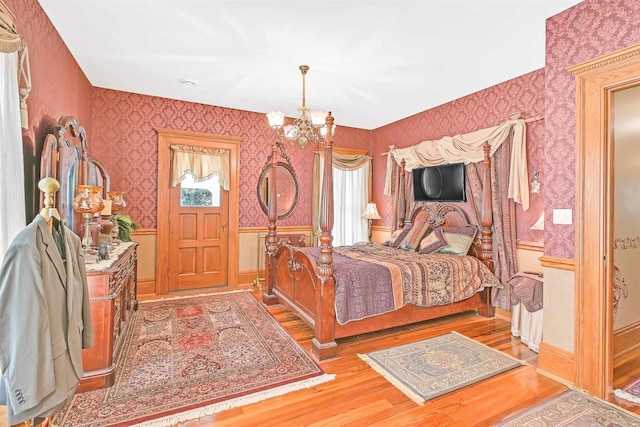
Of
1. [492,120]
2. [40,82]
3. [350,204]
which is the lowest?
[350,204]

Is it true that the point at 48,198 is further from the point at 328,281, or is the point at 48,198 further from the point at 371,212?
the point at 371,212

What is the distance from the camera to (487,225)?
3.78 meters

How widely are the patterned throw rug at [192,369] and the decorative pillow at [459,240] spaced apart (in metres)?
2.20

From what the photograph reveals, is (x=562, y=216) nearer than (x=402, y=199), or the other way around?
(x=562, y=216)

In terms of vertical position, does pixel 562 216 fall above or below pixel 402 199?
below

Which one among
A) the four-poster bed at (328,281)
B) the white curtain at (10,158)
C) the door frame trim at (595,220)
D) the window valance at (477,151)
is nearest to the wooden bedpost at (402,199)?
the window valance at (477,151)

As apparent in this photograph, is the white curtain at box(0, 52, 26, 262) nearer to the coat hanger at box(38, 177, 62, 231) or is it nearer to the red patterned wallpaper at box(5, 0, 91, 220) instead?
the coat hanger at box(38, 177, 62, 231)

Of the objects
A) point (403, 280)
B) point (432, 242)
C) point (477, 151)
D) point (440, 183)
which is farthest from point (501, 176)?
point (403, 280)

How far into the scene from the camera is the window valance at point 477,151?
3539mm

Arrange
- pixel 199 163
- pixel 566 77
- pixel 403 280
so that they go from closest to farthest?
1. pixel 566 77
2. pixel 403 280
3. pixel 199 163

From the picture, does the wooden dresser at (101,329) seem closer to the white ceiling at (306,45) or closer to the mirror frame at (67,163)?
the mirror frame at (67,163)

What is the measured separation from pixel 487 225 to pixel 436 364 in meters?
1.91

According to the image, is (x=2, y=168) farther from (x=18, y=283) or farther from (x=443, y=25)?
(x=443, y=25)

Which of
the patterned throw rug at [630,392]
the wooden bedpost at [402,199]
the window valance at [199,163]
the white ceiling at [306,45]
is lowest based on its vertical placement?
the patterned throw rug at [630,392]
